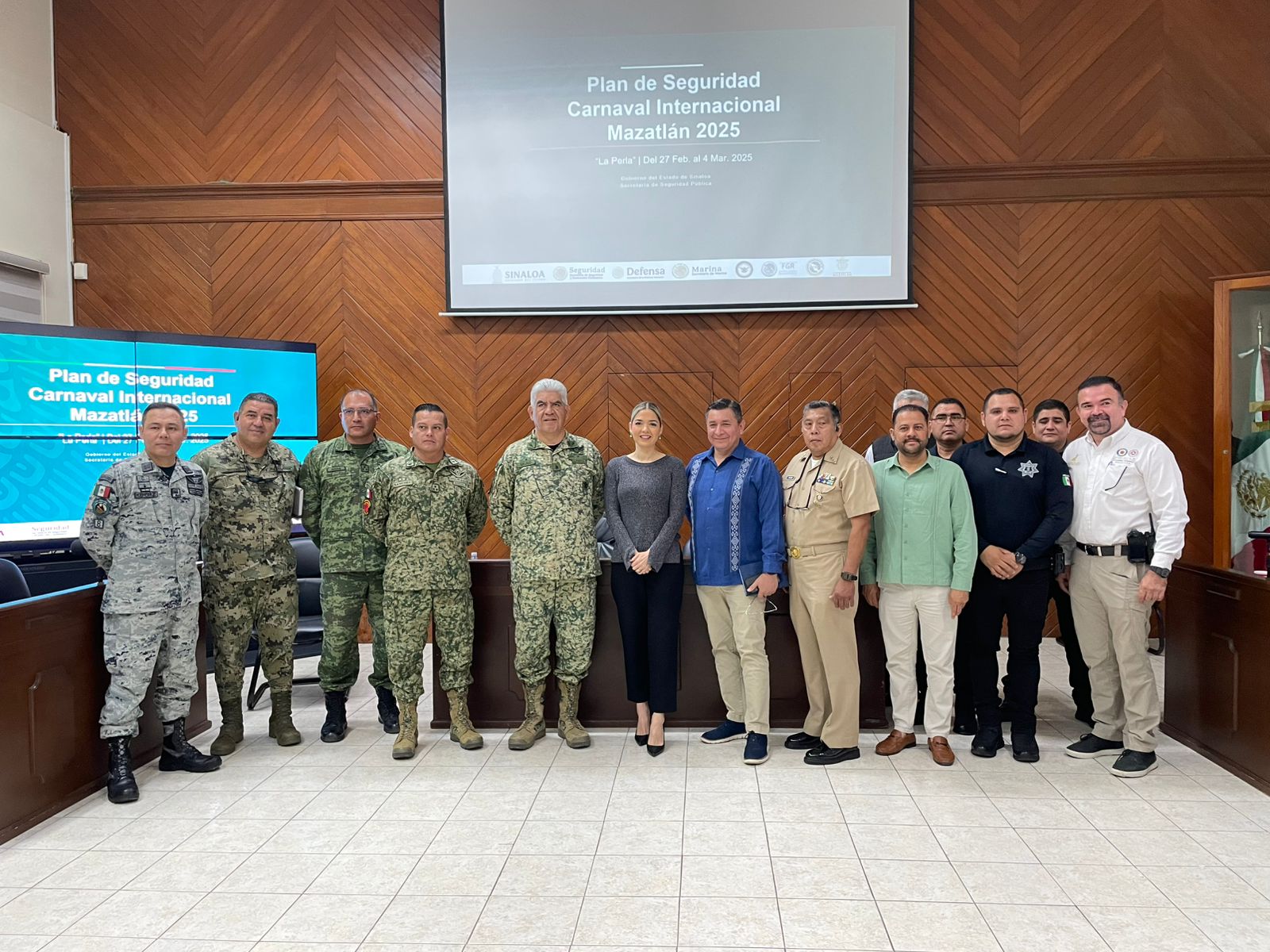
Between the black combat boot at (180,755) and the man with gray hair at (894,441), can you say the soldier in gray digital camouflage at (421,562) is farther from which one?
the man with gray hair at (894,441)

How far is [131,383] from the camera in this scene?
19.2 feet

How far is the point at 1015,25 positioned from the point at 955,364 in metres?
2.66

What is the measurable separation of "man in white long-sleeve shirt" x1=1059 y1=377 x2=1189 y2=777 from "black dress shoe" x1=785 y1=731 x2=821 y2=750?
1.20 meters

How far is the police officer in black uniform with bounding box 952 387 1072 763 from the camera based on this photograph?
3.82 m

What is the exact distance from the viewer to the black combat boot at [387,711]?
14.5 ft

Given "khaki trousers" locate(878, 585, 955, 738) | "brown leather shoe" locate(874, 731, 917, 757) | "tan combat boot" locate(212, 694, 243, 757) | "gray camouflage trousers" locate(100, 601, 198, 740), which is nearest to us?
"gray camouflage trousers" locate(100, 601, 198, 740)

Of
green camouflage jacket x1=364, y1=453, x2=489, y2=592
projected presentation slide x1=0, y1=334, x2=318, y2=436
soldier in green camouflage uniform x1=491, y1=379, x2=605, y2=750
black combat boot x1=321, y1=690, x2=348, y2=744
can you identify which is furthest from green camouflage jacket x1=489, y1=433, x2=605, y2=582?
projected presentation slide x1=0, y1=334, x2=318, y2=436

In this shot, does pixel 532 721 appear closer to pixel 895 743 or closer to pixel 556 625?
pixel 556 625

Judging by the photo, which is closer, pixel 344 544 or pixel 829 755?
pixel 829 755

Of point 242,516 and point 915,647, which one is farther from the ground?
point 242,516

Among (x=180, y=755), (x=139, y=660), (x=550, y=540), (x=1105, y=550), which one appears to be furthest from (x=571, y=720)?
(x=1105, y=550)

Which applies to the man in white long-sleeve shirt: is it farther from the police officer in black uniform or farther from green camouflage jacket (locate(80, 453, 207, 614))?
green camouflage jacket (locate(80, 453, 207, 614))

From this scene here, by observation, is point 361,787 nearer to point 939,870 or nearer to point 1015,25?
point 939,870

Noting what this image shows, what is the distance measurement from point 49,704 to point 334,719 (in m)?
1.29
